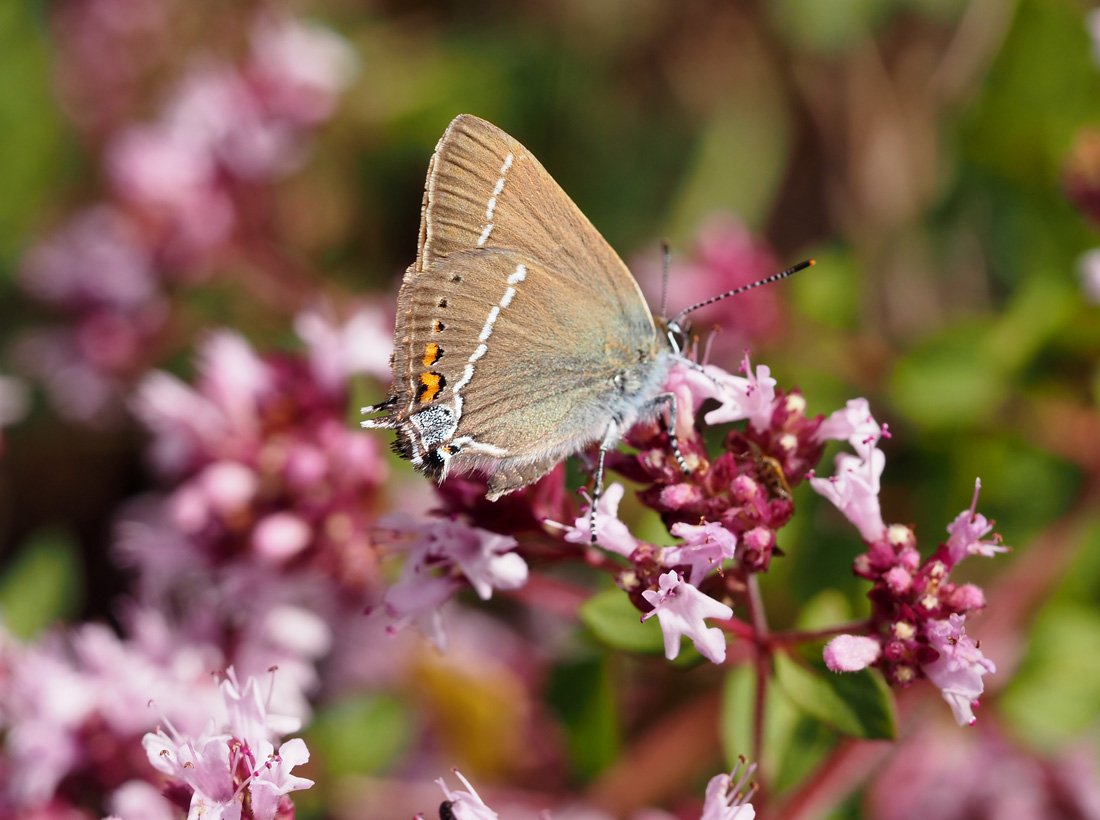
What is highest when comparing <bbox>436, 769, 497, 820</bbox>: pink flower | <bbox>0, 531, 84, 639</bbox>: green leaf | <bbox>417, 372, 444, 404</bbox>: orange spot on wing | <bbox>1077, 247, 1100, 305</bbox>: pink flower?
<bbox>417, 372, 444, 404</bbox>: orange spot on wing

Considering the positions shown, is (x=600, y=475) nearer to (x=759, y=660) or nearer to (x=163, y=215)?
(x=759, y=660)

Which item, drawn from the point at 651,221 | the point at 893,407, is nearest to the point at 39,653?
the point at 893,407

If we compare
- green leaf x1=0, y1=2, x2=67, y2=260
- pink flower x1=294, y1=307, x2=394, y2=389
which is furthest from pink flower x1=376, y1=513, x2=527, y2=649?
green leaf x1=0, y1=2, x2=67, y2=260

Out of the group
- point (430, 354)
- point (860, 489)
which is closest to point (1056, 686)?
point (860, 489)

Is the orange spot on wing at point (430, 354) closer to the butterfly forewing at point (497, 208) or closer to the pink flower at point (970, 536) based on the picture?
the butterfly forewing at point (497, 208)

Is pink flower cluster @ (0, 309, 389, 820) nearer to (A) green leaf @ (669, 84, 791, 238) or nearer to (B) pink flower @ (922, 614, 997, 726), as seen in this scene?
(B) pink flower @ (922, 614, 997, 726)

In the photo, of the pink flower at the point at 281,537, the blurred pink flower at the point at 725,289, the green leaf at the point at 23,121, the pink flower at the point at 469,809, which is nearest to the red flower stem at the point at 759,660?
the pink flower at the point at 469,809
